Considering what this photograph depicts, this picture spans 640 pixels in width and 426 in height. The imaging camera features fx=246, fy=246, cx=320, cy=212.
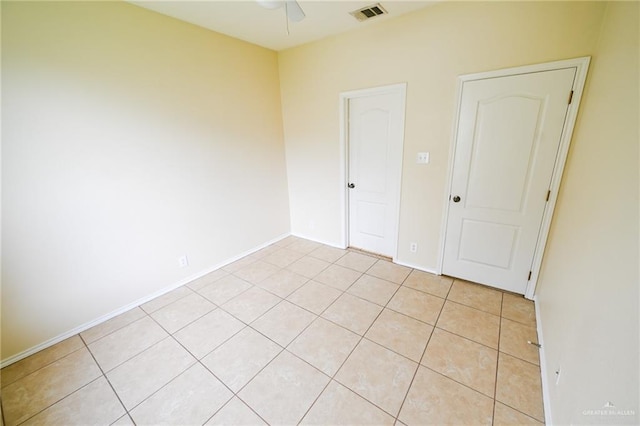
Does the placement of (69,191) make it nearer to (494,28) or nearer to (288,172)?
(288,172)

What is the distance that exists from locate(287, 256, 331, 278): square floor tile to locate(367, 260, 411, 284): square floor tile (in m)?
0.60

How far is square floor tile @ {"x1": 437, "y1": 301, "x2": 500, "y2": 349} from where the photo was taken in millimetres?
1928

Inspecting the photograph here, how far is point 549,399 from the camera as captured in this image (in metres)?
1.40

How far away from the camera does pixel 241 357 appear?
6.03 feet

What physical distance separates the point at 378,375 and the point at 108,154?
2.74 m

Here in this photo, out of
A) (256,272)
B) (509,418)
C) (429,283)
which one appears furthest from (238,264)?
(509,418)

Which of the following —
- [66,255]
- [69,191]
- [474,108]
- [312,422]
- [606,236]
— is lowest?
[312,422]

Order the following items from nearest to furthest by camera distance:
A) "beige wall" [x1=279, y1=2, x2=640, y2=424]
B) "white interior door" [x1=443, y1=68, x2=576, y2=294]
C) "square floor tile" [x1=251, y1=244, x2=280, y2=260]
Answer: "beige wall" [x1=279, y1=2, x2=640, y2=424]
"white interior door" [x1=443, y1=68, x2=576, y2=294]
"square floor tile" [x1=251, y1=244, x2=280, y2=260]

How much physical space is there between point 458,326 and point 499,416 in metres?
0.71

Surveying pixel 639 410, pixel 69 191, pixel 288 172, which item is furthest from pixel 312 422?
pixel 288 172

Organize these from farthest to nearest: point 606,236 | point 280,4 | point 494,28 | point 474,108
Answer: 1. point 474,108
2. point 494,28
3. point 280,4
4. point 606,236

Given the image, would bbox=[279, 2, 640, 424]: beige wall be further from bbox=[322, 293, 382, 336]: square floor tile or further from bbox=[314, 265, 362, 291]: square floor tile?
bbox=[322, 293, 382, 336]: square floor tile

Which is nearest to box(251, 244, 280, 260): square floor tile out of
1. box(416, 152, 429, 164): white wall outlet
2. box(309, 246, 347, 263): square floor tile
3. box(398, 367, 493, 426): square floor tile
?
box(309, 246, 347, 263): square floor tile

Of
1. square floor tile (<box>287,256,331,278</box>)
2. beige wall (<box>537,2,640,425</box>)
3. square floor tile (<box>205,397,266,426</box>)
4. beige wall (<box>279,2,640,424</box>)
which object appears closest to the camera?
beige wall (<box>537,2,640,425</box>)
